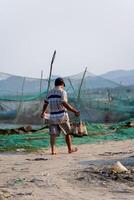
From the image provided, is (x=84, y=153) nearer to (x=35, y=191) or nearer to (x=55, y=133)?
(x=55, y=133)

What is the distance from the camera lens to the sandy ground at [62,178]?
470cm

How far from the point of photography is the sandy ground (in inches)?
185

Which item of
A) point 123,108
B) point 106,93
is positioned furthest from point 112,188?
point 106,93

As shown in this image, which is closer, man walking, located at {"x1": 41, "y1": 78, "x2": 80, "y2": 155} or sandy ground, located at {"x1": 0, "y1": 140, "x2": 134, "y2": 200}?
sandy ground, located at {"x1": 0, "y1": 140, "x2": 134, "y2": 200}

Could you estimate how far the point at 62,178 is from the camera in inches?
216

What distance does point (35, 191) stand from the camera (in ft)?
15.8

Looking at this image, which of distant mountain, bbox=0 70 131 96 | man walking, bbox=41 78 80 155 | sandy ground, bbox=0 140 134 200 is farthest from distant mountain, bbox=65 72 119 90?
sandy ground, bbox=0 140 134 200

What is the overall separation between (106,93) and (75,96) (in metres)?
3.29

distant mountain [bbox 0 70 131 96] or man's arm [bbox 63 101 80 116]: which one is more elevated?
man's arm [bbox 63 101 80 116]

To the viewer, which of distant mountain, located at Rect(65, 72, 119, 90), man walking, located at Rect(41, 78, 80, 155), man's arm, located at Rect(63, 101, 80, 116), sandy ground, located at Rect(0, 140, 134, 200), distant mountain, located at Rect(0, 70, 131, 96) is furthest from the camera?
distant mountain, located at Rect(65, 72, 119, 90)

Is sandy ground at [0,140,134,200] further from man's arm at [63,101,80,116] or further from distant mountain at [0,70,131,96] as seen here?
distant mountain at [0,70,131,96]

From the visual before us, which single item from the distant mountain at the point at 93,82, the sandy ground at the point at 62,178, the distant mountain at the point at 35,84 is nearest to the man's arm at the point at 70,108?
the sandy ground at the point at 62,178

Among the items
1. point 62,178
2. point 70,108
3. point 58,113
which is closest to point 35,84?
point 58,113

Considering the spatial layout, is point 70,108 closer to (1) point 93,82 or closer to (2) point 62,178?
(2) point 62,178
